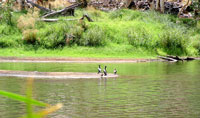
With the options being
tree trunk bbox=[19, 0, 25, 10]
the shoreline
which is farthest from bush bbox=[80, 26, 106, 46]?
tree trunk bbox=[19, 0, 25, 10]

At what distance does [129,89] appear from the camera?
76.7 ft

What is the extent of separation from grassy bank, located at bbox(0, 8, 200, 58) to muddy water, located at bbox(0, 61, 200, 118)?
68.7ft

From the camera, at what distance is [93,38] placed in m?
52.7

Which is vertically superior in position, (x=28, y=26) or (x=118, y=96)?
(x=28, y=26)

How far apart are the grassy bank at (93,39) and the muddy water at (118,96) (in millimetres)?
20941

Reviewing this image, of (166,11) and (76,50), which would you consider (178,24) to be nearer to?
(166,11)

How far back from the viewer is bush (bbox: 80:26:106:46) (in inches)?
2077

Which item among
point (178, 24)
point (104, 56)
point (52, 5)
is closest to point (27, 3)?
point (52, 5)

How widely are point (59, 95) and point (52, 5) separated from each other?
43266 millimetres

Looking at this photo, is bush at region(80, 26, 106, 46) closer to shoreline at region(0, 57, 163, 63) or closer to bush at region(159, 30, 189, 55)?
shoreline at region(0, 57, 163, 63)

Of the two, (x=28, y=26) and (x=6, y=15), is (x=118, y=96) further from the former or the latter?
(x=6, y=15)

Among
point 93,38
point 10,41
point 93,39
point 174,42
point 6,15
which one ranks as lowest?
point 174,42

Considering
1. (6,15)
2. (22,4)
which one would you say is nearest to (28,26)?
(6,15)

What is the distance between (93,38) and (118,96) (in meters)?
32.3
